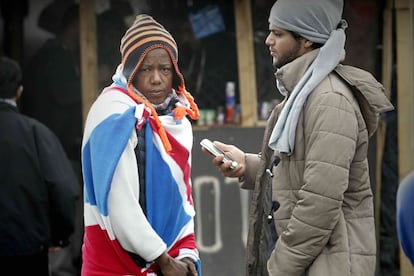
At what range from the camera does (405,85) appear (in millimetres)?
6582

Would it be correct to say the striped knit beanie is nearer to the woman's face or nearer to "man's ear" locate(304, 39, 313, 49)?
the woman's face

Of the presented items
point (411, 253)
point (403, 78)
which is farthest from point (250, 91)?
point (411, 253)

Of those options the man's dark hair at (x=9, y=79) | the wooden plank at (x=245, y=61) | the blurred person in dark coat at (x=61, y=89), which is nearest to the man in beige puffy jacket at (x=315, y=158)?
the man's dark hair at (x=9, y=79)

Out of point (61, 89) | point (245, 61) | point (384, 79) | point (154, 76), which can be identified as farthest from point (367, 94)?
point (61, 89)

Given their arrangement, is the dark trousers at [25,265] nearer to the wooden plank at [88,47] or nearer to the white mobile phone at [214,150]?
the wooden plank at [88,47]

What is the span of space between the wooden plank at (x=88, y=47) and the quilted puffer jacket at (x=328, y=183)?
283 centimetres

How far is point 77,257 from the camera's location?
6816 millimetres

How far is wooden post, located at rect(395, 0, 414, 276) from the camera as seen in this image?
6.54 metres

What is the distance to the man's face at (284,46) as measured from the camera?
384 cm

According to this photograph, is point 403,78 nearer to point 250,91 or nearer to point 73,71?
point 250,91

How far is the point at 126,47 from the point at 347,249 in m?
1.21

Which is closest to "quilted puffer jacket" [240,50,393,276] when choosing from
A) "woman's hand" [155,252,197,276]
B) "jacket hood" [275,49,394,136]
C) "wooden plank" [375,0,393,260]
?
"jacket hood" [275,49,394,136]

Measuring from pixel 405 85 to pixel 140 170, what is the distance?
129 inches

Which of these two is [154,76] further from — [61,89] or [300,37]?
[61,89]
